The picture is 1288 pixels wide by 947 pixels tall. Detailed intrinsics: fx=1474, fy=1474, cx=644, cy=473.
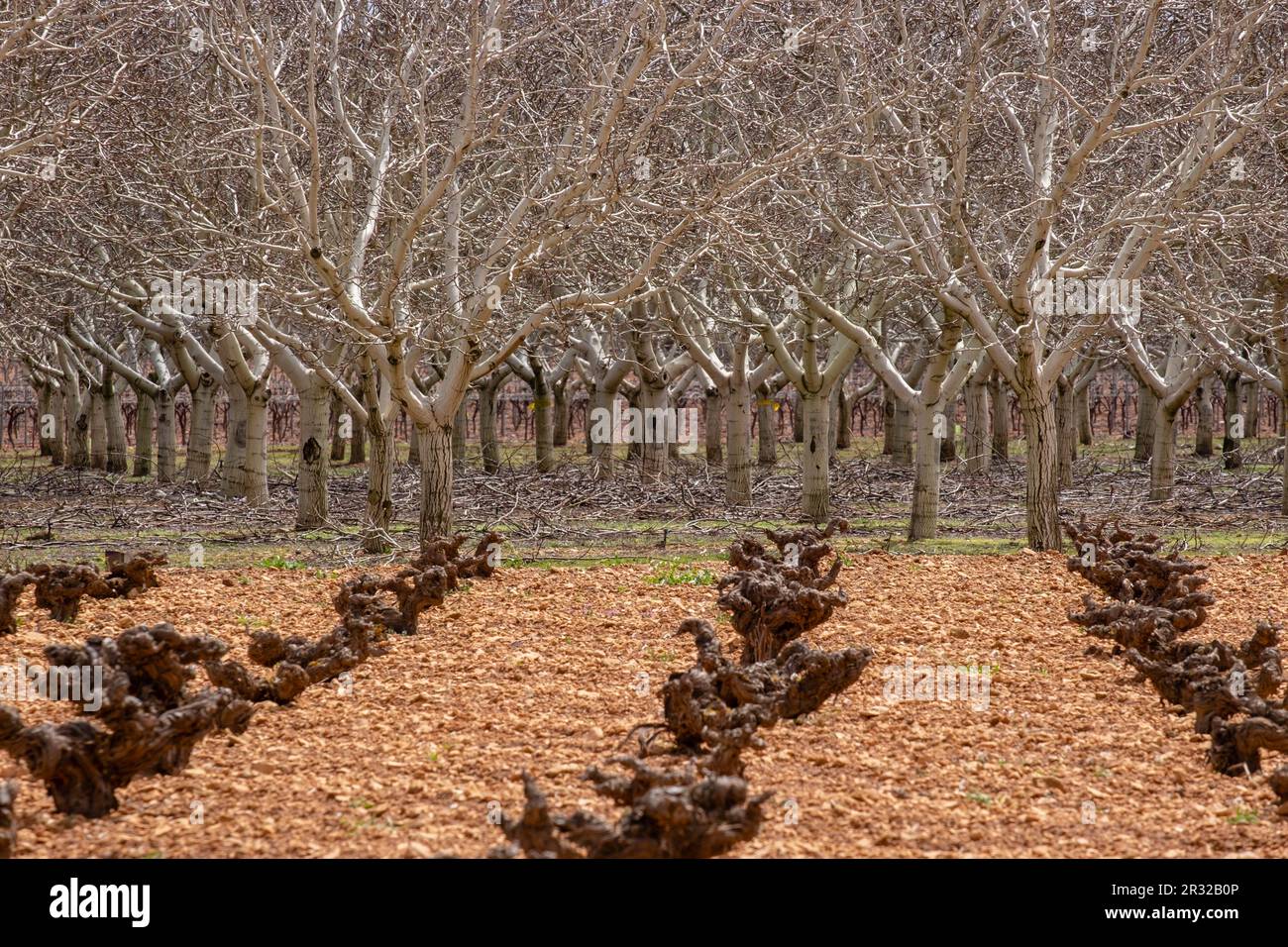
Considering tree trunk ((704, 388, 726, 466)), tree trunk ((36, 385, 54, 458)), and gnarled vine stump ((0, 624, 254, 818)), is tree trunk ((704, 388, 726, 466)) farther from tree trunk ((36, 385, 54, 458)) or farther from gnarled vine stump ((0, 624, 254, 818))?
gnarled vine stump ((0, 624, 254, 818))

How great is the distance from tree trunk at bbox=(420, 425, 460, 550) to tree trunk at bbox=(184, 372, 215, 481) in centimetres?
929

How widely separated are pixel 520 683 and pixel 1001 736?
8.64ft

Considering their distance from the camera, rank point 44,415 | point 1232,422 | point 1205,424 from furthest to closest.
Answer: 1. point 44,415
2. point 1205,424
3. point 1232,422

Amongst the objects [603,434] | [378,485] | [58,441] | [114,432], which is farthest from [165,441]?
[378,485]

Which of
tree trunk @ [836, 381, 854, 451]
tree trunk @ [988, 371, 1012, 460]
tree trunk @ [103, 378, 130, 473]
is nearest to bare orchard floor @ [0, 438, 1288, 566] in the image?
tree trunk @ [103, 378, 130, 473]

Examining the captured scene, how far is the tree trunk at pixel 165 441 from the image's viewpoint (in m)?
23.4

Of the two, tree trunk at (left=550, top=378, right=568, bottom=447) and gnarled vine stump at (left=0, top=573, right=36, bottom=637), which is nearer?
gnarled vine stump at (left=0, top=573, right=36, bottom=637)

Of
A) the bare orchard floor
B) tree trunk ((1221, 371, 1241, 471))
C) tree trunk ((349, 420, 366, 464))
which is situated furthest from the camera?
tree trunk ((349, 420, 366, 464))

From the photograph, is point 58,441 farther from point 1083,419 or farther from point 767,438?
point 1083,419

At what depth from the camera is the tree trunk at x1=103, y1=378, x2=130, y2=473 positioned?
26578 millimetres

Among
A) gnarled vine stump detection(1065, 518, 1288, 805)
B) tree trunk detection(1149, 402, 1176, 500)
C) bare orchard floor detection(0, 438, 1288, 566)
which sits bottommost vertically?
gnarled vine stump detection(1065, 518, 1288, 805)

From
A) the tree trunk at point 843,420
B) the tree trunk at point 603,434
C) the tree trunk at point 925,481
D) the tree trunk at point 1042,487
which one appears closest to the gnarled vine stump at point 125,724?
the tree trunk at point 1042,487

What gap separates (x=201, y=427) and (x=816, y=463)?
9851 mm

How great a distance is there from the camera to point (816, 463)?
17281 mm
